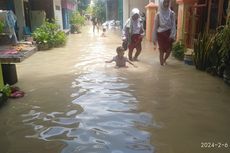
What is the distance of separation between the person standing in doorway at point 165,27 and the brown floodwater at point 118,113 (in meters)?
0.98

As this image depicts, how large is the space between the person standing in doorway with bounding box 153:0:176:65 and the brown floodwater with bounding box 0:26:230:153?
0.98 m

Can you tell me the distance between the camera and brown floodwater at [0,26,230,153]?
383 cm

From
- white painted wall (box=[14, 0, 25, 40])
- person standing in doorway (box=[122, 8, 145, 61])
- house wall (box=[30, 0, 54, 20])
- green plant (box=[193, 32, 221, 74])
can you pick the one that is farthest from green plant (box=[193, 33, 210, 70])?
house wall (box=[30, 0, 54, 20])

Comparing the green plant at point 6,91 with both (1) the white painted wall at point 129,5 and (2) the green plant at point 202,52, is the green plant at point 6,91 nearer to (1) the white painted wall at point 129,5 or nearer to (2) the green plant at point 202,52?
(2) the green plant at point 202,52

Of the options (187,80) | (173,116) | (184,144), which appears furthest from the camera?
(187,80)

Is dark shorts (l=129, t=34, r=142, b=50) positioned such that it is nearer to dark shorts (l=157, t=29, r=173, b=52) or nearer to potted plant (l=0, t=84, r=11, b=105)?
dark shorts (l=157, t=29, r=173, b=52)

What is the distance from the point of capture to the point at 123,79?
23.5 ft

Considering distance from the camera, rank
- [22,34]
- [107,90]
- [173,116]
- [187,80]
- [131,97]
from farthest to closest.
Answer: [22,34] < [187,80] < [107,90] < [131,97] < [173,116]

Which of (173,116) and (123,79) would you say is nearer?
(173,116)

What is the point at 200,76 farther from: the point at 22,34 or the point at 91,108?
the point at 22,34

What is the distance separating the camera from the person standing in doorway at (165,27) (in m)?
8.58

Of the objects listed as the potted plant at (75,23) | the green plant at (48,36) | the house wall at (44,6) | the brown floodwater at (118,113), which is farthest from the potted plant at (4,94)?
the potted plant at (75,23)

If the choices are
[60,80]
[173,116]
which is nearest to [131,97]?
[173,116]

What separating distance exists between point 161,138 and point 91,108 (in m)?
1.62
